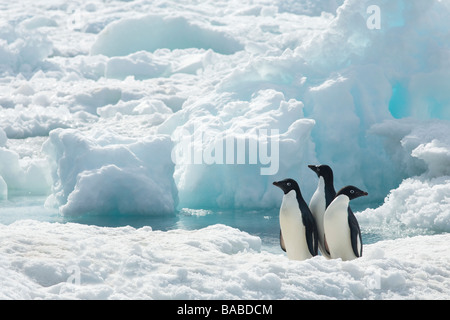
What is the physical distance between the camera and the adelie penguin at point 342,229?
461cm

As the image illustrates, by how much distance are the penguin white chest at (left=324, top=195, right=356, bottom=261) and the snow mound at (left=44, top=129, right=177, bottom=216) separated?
4.90m

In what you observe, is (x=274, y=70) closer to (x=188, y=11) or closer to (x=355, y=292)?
(x=355, y=292)

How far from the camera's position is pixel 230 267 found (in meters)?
3.98

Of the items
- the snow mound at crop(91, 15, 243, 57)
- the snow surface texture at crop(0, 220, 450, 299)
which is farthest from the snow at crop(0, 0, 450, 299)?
the snow mound at crop(91, 15, 243, 57)

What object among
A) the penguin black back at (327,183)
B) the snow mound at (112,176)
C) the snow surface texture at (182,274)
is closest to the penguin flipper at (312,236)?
the penguin black back at (327,183)

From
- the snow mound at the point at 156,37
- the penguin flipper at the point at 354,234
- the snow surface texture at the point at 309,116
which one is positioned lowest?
the penguin flipper at the point at 354,234

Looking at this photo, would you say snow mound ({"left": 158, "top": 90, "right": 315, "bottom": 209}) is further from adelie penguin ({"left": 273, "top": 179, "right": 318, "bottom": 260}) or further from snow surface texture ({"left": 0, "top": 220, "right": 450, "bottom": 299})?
snow surface texture ({"left": 0, "top": 220, "right": 450, "bottom": 299})

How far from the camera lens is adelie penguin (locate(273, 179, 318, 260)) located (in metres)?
4.79

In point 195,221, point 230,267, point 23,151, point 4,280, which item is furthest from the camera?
point 23,151

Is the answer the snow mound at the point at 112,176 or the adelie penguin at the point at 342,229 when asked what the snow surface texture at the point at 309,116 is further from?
the adelie penguin at the point at 342,229

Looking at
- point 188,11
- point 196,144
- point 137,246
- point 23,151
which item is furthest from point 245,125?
point 188,11

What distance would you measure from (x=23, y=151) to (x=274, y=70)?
513 centimetres

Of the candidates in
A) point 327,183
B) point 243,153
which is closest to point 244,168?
point 243,153

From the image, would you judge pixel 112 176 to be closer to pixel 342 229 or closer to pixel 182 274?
pixel 342 229
